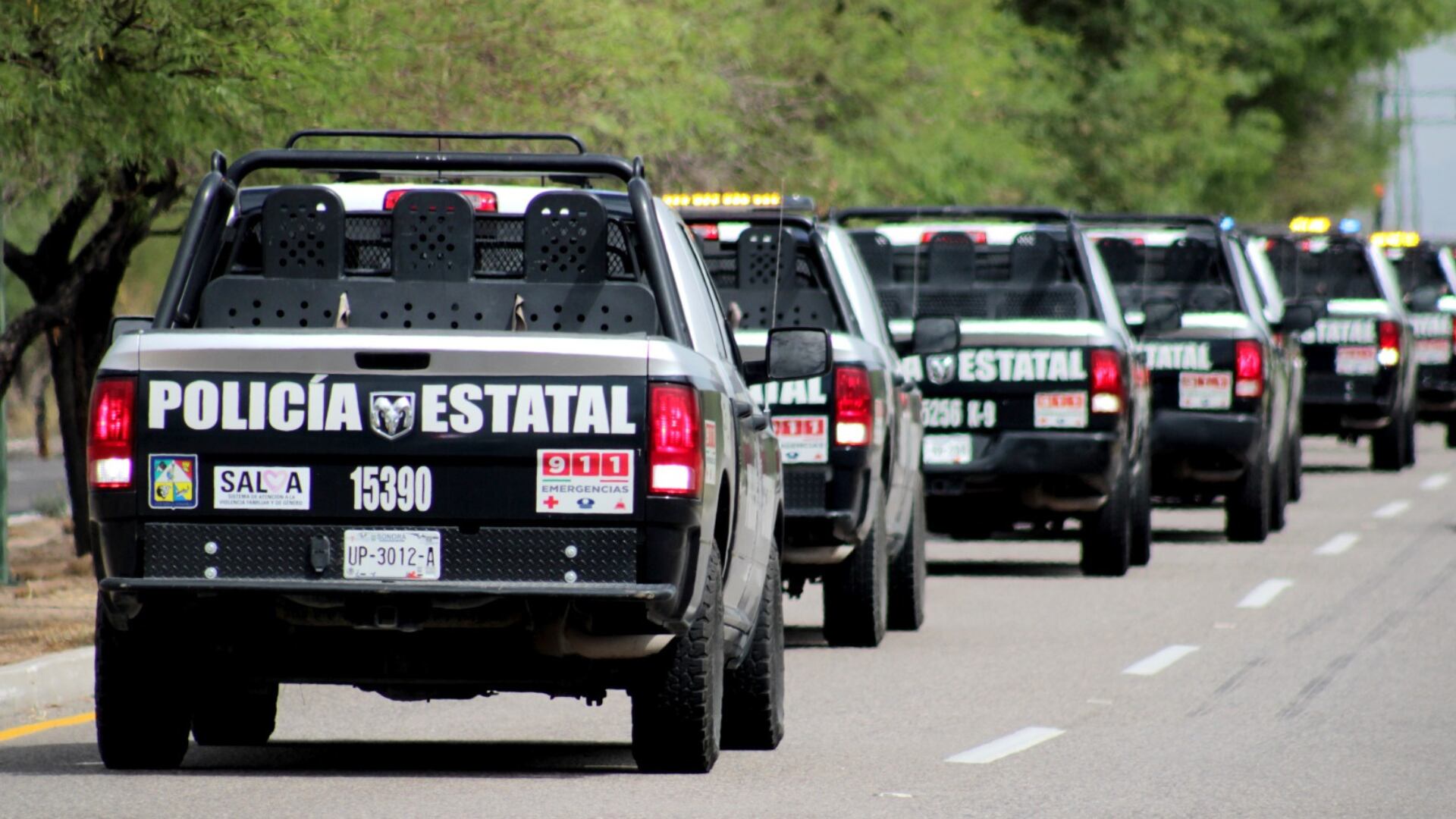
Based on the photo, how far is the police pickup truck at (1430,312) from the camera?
97.9 ft

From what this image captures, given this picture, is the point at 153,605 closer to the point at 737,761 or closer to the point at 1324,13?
the point at 737,761

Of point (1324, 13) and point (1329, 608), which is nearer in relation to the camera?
point (1329, 608)

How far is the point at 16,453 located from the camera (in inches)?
1524

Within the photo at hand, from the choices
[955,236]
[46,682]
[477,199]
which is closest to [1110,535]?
[955,236]

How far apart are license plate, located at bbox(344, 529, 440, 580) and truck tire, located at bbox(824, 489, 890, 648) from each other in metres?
4.75

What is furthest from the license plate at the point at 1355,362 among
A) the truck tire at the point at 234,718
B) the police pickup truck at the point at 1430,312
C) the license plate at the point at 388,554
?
the license plate at the point at 388,554

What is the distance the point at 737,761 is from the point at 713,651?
35.2 inches

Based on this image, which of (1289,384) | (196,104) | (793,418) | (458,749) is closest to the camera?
(458,749)

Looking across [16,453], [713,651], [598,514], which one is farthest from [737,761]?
[16,453]

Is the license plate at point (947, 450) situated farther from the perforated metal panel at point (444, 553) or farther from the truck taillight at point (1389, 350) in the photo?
the truck taillight at point (1389, 350)

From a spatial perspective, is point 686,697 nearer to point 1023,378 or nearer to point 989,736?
point 989,736

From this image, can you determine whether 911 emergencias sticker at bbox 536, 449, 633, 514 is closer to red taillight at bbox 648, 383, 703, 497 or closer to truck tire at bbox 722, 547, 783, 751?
red taillight at bbox 648, 383, 703, 497

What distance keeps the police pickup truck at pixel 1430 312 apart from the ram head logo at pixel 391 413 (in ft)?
71.3

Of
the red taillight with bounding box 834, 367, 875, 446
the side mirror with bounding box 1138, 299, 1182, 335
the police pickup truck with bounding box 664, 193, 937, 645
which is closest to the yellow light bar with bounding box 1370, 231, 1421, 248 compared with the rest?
the side mirror with bounding box 1138, 299, 1182, 335
